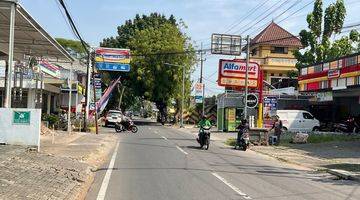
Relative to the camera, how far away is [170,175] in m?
15.4

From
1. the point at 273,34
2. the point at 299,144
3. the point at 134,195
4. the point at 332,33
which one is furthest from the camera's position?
the point at 273,34

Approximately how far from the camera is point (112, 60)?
178 ft

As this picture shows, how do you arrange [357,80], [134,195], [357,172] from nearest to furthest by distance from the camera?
1. [134,195]
2. [357,172]
3. [357,80]

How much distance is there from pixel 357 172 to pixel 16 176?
35.9 feet

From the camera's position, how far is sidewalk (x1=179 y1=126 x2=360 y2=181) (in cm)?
1905

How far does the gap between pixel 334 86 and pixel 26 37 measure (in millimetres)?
22345

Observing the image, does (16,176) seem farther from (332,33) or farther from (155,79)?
(155,79)

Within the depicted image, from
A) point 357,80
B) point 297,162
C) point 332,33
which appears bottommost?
point 297,162

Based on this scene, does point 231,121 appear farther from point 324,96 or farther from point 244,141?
point 244,141

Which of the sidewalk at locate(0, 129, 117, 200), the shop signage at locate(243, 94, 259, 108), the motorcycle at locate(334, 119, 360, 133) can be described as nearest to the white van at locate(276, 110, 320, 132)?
the motorcycle at locate(334, 119, 360, 133)

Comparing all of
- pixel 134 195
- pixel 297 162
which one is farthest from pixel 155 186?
pixel 297 162

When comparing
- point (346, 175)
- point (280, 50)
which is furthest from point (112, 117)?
point (346, 175)

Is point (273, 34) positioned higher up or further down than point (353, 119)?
higher up

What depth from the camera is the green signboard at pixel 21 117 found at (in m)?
19.8
